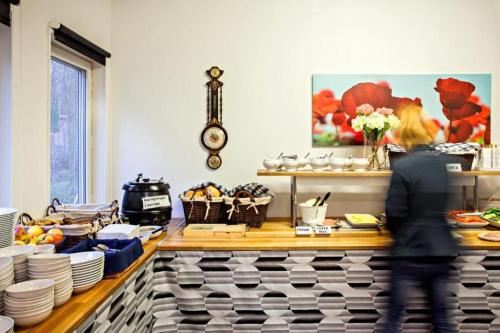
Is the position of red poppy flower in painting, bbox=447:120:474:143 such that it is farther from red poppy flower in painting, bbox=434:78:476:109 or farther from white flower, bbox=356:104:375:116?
white flower, bbox=356:104:375:116

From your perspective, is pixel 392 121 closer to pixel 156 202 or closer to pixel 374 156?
pixel 374 156

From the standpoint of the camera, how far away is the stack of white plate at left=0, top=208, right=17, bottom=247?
1.54 meters

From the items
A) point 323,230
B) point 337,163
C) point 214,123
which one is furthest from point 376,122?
point 214,123

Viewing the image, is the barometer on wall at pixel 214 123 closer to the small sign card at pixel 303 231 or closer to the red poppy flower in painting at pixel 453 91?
the small sign card at pixel 303 231

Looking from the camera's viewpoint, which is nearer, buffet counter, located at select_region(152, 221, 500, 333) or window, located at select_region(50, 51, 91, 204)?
buffet counter, located at select_region(152, 221, 500, 333)

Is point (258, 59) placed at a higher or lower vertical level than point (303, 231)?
higher

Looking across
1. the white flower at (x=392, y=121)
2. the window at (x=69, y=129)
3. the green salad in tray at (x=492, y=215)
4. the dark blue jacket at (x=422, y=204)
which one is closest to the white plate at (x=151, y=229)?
the window at (x=69, y=129)

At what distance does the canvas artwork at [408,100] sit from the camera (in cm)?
299

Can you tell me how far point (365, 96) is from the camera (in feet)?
9.83

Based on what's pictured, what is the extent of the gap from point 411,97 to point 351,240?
4.20 feet

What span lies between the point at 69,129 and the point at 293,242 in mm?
1715

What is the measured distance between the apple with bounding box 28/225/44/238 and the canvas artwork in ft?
6.51

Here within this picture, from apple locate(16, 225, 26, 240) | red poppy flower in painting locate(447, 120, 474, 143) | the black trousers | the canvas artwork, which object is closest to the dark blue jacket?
the black trousers

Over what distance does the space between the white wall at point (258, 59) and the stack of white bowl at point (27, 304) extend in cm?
183
